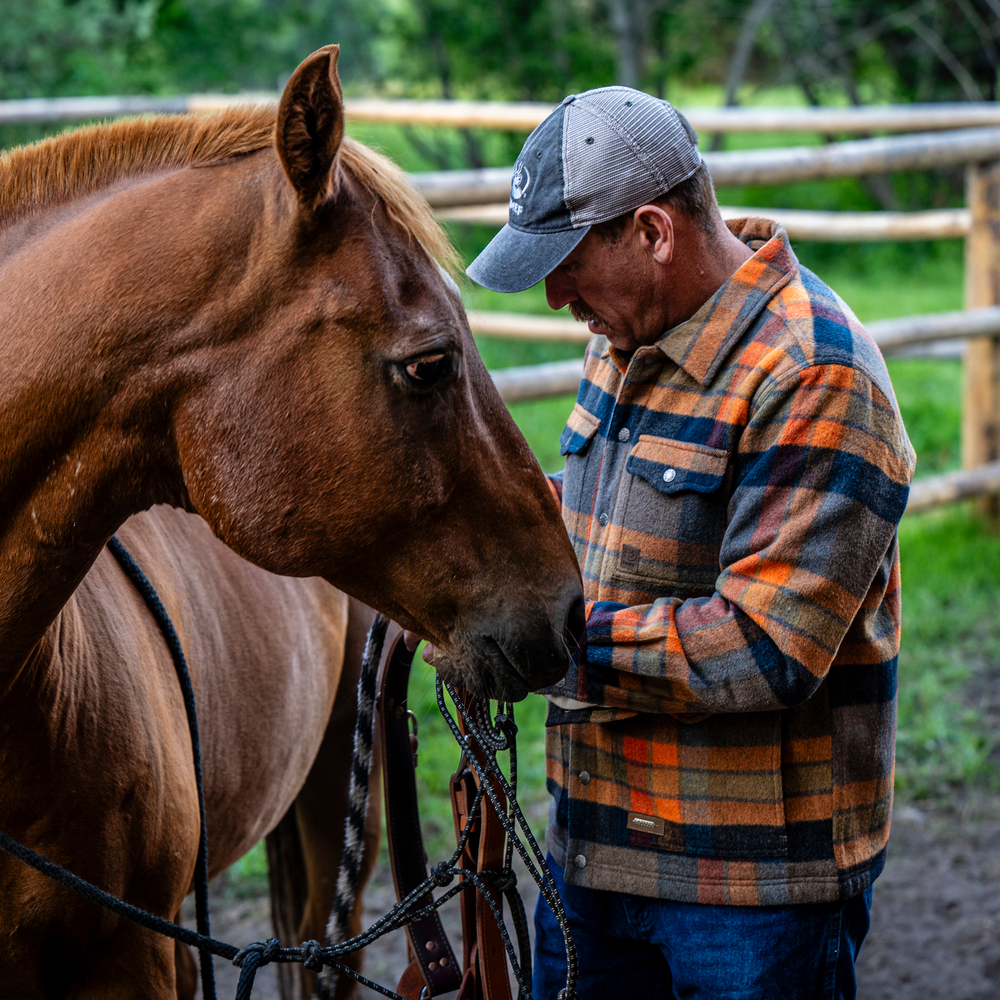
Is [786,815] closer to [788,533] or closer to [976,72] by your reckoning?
[788,533]

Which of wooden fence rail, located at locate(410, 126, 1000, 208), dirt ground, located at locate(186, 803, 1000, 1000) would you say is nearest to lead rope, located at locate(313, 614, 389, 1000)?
dirt ground, located at locate(186, 803, 1000, 1000)

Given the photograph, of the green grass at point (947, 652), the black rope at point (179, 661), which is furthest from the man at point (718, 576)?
the green grass at point (947, 652)

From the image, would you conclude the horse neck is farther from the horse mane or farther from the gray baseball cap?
the gray baseball cap

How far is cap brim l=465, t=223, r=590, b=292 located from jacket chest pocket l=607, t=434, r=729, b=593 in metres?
0.30

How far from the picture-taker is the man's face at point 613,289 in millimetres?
1526

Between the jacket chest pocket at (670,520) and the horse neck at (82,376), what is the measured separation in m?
0.67

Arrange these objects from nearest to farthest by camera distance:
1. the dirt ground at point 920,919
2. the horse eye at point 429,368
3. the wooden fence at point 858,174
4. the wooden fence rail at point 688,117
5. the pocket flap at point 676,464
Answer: the horse eye at point 429,368, the pocket flap at point 676,464, the dirt ground at point 920,919, the wooden fence at point 858,174, the wooden fence rail at point 688,117

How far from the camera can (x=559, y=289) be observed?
1.59 meters

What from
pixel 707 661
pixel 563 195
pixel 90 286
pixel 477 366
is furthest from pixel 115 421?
pixel 707 661

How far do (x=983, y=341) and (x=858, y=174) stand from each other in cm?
110

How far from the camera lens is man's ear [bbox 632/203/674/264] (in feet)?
4.88

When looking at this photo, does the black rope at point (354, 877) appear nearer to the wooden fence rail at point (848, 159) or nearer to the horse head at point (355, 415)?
the horse head at point (355, 415)

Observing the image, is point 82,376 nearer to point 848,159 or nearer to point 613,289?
point 613,289

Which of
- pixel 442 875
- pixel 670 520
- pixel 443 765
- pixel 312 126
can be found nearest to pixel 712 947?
pixel 442 875
